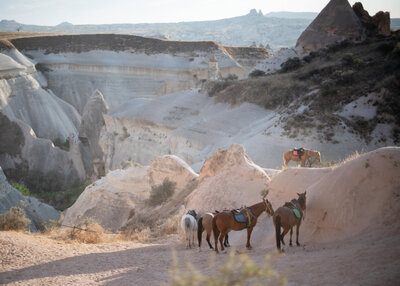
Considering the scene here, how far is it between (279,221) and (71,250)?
402cm

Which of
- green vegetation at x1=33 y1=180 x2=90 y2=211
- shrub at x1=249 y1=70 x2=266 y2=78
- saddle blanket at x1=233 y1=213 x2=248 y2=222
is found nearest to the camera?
saddle blanket at x1=233 y1=213 x2=248 y2=222

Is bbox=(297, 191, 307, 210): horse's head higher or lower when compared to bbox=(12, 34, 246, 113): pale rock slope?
lower

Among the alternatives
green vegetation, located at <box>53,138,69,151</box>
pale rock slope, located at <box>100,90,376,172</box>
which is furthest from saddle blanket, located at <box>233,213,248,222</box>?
green vegetation, located at <box>53,138,69,151</box>

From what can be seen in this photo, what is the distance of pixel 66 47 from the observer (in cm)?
4806

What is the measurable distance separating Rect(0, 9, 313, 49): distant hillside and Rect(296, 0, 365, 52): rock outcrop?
92874 millimetres

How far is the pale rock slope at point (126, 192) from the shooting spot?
12.1 metres

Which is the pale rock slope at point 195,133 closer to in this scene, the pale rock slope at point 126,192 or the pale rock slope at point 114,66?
the pale rock slope at point 126,192

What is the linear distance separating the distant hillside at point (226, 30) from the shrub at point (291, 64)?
9761cm

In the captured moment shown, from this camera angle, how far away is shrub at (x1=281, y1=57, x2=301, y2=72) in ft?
90.3

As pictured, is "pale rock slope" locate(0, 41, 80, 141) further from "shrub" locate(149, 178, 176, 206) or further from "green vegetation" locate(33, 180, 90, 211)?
"shrub" locate(149, 178, 176, 206)

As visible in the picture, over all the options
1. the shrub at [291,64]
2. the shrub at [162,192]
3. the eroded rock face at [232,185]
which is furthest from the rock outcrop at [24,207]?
the shrub at [291,64]

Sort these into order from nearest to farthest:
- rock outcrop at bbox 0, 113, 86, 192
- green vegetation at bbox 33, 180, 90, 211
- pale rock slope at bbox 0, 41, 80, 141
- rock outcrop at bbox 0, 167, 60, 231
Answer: rock outcrop at bbox 0, 167, 60, 231
green vegetation at bbox 33, 180, 90, 211
rock outcrop at bbox 0, 113, 86, 192
pale rock slope at bbox 0, 41, 80, 141

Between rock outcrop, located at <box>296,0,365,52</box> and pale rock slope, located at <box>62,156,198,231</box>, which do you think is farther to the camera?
rock outcrop, located at <box>296,0,365,52</box>

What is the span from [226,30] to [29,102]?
482 ft
